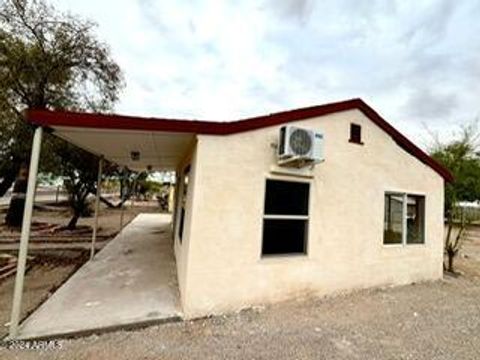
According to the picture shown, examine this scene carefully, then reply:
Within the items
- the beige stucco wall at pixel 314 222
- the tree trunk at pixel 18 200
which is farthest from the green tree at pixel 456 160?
the tree trunk at pixel 18 200

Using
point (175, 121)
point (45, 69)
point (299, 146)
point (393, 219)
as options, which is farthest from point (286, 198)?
point (45, 69)

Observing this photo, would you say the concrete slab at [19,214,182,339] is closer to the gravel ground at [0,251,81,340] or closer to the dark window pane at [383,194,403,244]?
the gravel ground at [0,251,81,340]

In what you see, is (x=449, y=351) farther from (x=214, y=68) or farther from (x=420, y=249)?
(x=214, y=68)

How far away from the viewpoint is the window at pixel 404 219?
7070 mm

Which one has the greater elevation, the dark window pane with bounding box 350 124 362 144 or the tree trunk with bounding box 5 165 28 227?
the dark window pane with bounding box 350 124 362 144

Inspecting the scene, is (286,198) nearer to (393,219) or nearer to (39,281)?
(393,219)

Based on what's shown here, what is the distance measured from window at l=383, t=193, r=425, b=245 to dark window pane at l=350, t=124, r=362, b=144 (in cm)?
139

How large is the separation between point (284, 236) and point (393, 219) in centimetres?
291

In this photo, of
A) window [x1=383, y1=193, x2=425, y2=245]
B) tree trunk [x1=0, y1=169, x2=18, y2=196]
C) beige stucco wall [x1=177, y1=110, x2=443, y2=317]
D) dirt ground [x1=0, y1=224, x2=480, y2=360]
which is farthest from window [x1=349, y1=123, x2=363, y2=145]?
tree trunk [x1=0, y1=169, x2=18, y2=196]

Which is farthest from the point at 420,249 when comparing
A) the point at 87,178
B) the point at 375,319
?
the point at 87,178

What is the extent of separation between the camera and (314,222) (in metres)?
5.85

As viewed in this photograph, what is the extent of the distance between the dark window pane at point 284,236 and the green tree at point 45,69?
32.9 ft

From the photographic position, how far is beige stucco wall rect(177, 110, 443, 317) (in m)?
4.93

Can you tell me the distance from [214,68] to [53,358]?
12127 mm
